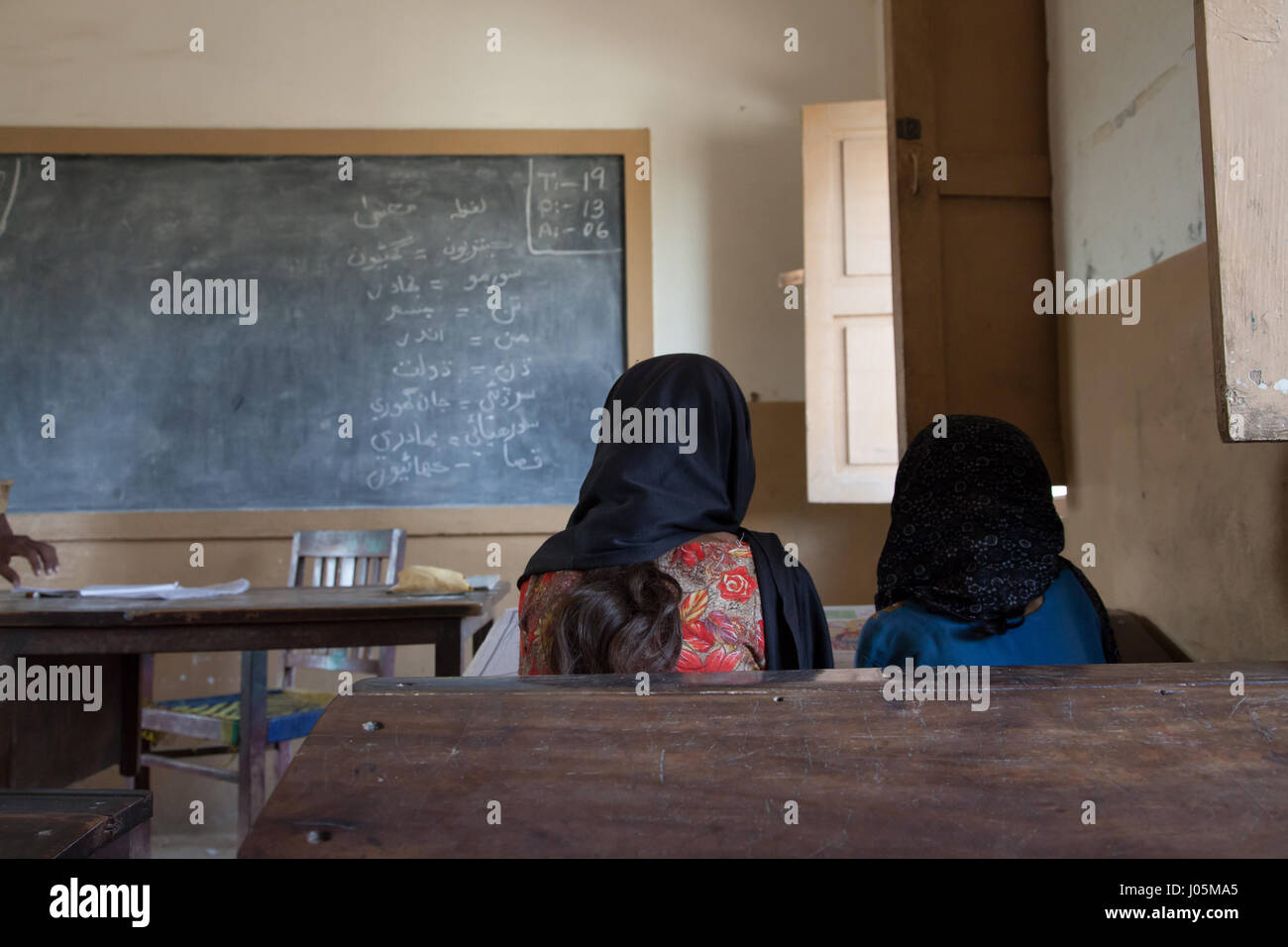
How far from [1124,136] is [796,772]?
1.68 m

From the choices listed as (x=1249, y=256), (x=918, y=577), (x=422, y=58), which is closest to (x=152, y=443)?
(x=422, y=58)

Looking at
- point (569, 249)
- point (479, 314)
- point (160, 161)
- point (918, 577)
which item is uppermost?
point (160, 161)

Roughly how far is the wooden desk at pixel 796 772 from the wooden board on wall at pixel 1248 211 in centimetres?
27

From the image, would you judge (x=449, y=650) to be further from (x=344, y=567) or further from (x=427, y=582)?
(x=344, y=567)

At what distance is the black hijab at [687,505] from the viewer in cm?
130

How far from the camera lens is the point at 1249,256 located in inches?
35.9

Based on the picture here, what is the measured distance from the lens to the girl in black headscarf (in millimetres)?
1306

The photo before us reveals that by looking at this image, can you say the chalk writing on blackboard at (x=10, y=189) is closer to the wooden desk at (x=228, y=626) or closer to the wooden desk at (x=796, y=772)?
the wooden desk at (x=228, y=626)

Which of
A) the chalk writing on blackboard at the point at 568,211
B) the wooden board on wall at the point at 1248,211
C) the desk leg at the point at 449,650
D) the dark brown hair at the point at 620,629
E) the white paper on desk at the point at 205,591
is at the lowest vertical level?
the desk leg at the point at 449,650

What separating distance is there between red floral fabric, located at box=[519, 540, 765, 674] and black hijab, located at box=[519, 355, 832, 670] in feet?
0.05

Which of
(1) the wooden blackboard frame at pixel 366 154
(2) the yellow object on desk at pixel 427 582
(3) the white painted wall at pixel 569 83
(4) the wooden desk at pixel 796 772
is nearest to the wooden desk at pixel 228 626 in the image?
(2) the yellow object on desk at pixel 427 582

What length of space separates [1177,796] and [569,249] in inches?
124
